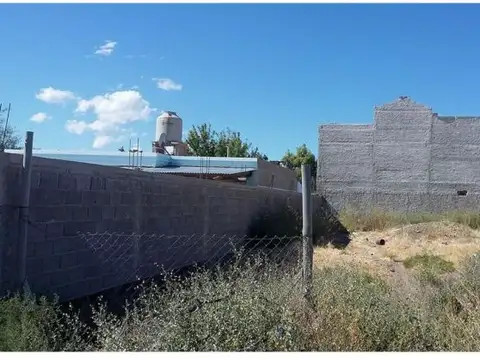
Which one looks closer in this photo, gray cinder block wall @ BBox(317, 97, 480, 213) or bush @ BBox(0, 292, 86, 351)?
bush @ BBox(0, 292, 86, 351)

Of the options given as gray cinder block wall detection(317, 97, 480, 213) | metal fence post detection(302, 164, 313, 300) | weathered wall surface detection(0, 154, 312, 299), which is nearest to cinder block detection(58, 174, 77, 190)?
weathered wall surface detection(0, 154, 312, 299)

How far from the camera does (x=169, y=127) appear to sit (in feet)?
106

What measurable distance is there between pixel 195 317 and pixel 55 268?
8.28 feet

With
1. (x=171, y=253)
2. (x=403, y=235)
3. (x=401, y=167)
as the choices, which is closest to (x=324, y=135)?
(x=401, y=167)

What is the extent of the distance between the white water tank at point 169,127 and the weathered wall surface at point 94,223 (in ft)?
72.6

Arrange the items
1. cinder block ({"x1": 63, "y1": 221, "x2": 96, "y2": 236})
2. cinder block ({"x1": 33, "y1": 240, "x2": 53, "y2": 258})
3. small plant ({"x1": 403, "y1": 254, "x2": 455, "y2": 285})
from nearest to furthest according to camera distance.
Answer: cinder block ({"x1": 33, "y1": 240, "x2": 53, "y2": 258}) → cinder block ({"x1": 63, "y1": 221, "x2": 96, "y2": 236}) → small plant ({"x1": 403, "y1": 254, "x2": 455, "y2": 285})

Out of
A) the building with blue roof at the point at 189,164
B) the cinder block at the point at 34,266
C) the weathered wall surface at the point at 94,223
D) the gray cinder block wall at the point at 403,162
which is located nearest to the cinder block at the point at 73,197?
the weathered wall surface at the point at 94,223

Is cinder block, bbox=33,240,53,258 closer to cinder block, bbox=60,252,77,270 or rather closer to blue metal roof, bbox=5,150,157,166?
cinder block, bbox=60,252,77,270

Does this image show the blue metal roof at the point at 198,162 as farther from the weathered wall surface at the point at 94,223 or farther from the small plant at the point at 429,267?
the weathered wall surface at the point at 94,223

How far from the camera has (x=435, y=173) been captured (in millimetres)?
29500

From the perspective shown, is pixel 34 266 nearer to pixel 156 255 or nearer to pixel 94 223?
pixel 94 223

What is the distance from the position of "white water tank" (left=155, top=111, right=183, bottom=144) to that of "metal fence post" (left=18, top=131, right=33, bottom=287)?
26.7 meters

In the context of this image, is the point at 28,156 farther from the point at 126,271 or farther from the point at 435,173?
the point at 435,173

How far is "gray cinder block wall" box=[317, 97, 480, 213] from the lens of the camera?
29375 mm
